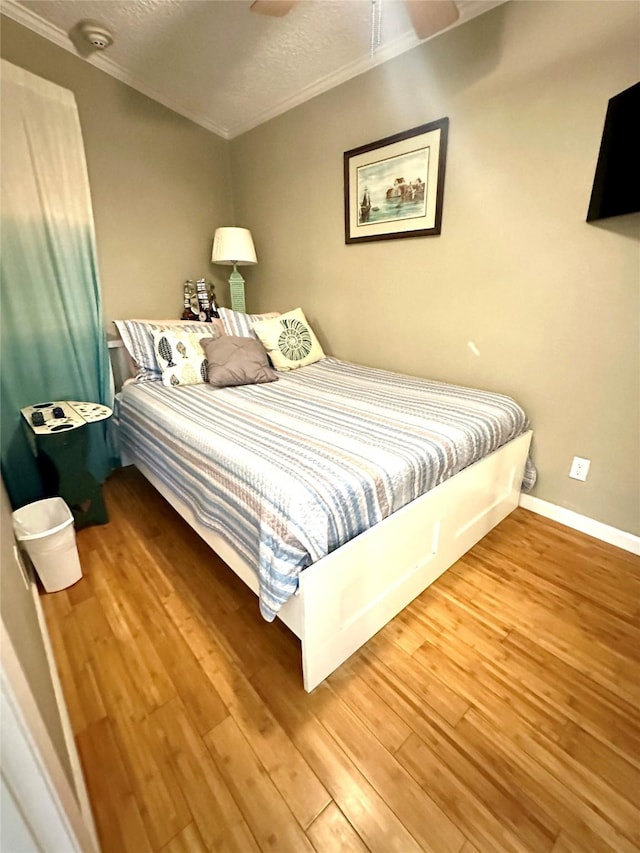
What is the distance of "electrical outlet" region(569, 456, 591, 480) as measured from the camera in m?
1.81

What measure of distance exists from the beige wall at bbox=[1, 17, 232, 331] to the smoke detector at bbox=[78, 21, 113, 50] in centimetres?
22

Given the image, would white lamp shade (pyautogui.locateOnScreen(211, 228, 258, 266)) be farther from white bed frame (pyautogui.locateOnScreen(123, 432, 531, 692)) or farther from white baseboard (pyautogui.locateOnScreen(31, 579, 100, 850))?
white baseboard (pyautogui.locateOnScreen(31, 579, 100, 850))

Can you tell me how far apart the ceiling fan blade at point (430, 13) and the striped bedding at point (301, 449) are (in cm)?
139

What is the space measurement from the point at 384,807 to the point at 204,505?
1013 mm

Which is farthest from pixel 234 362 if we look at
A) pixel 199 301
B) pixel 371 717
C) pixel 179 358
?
pixel 371 717

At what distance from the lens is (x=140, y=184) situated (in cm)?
251

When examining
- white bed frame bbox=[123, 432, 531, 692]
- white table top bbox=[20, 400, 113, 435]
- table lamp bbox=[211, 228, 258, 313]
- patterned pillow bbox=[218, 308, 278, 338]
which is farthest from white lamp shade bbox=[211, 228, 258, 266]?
white bed frame bbox=[123, 432, 531, 692]

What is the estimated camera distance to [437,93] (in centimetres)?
189

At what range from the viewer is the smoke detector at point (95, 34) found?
6.20 ft

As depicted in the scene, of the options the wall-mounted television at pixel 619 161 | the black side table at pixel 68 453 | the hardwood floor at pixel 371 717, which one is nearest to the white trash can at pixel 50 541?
the hardwood floor at pixel 371 717

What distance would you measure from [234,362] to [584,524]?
202cm

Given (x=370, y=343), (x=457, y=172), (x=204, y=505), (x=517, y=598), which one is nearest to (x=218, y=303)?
(x=370, y=343)

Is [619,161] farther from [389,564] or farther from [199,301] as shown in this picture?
[199,301]

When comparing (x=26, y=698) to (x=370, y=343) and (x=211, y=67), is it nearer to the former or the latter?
(x=370, y=343)
